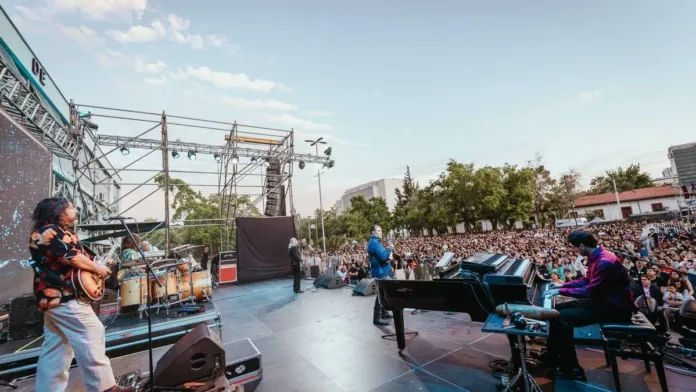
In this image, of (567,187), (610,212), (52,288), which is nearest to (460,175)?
(567,187)

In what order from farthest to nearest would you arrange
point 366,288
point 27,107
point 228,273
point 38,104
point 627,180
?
point 627,180 → point 228,273 → point 366,288 → point 38,104 → point 27,107

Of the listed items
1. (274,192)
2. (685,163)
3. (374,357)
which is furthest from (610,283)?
(685,163)

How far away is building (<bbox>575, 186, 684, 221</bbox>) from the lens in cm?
3547

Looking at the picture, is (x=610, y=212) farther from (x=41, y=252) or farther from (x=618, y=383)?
Result: (x=41, y=252)

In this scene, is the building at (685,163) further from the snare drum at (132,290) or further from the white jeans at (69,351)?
the snare drum at (132,290)

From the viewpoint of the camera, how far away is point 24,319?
3.66 metres

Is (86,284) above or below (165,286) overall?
above

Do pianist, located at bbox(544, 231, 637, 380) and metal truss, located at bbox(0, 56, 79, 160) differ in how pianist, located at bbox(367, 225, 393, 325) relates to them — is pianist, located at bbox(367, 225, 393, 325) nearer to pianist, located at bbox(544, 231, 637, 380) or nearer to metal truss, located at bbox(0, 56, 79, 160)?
pianist, located at bbox(544, 231, 637, 380)

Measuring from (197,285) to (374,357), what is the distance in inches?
151

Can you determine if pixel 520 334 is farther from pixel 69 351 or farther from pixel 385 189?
pixel 385 189

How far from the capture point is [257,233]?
35.3 feet

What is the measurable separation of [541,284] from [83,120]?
1178 centimetres

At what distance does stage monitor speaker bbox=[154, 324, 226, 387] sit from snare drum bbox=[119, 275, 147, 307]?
3107 millimetres

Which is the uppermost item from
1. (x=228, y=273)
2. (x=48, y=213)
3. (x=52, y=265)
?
(x=48, y=213)
